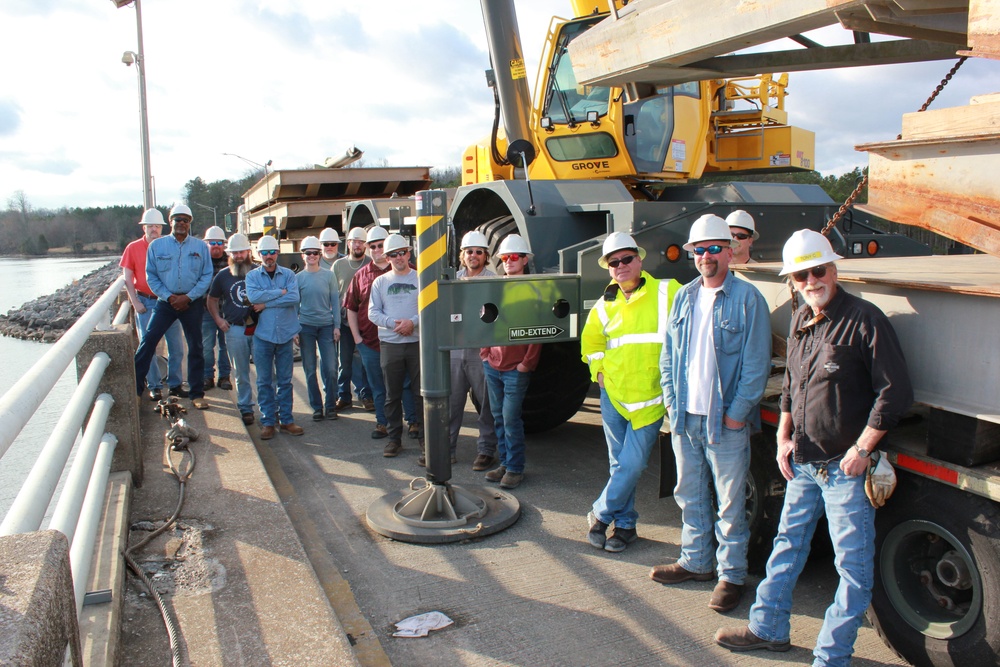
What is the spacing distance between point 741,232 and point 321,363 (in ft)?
14.5

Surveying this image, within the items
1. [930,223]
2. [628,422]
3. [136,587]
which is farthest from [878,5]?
[136,587]

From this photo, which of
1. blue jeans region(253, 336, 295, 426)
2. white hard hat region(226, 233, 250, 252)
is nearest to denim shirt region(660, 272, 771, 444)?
blue jeans region(253, 336, 295, 426)

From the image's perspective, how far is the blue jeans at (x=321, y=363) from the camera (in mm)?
7902

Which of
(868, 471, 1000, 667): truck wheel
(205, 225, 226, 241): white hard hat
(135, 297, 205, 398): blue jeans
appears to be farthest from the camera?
(205, 225, 226, 241): white hard hat

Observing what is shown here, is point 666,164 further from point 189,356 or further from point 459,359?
point 189,356

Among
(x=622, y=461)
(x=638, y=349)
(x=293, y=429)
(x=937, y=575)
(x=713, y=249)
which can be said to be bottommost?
(x=293, y=429)

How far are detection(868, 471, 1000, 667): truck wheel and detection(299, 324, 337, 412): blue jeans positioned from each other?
5533 millimetres

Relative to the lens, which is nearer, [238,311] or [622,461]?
[622,461]

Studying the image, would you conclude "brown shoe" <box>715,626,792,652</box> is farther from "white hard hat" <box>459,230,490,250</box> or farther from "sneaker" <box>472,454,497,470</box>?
"white hard hat" <box>459,230,490,250</box>

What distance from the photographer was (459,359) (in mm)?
6367

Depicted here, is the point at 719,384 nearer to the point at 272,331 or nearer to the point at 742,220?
the point at 742,220

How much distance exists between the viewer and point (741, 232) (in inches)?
204

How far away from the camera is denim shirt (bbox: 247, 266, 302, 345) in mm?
7145

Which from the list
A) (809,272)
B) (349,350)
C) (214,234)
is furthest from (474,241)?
(214,234)
